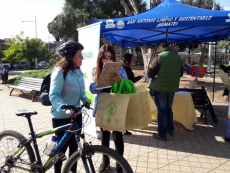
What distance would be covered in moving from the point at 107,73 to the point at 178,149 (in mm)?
2337

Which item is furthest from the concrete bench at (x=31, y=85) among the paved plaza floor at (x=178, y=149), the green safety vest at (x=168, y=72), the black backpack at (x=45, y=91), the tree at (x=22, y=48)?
the tree at (x=22, y=48)

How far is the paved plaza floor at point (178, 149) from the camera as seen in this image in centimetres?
312

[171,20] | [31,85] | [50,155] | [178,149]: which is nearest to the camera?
[50,155]

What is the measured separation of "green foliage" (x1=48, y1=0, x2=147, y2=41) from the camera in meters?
18.9

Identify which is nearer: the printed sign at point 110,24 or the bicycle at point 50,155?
the bicycle at point 50,155

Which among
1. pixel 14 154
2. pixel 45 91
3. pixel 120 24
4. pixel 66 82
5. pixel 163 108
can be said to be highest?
pixel 120 24

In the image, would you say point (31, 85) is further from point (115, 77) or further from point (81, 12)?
point (81, 12)

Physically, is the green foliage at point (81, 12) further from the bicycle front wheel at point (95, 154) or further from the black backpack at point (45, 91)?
the bicycle front wheel at point (95, 154)

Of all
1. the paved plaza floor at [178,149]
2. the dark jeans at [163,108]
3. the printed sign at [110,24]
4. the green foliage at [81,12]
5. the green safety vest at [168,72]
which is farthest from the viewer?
the green foliage at [81,12]

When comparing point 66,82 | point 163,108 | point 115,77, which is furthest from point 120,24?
point 66,82

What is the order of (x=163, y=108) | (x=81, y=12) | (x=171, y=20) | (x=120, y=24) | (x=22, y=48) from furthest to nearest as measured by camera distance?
(x=22, y=48), (x=81, y=12), (x=120, y=24), (x=171, y=20), (x=163, y=108)

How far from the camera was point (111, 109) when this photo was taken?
2379 millimetres

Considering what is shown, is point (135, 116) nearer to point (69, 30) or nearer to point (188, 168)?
point (188, 168)

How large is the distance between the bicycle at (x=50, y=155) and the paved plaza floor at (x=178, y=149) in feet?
1.33
